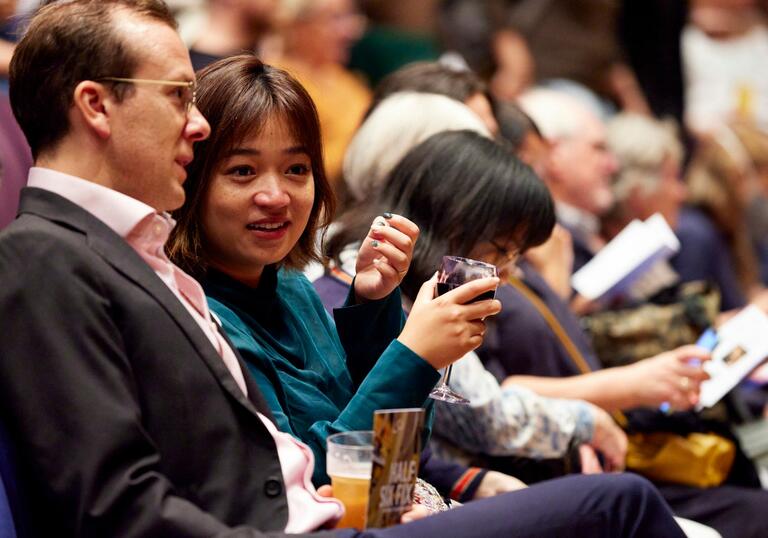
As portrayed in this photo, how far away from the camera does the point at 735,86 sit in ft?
21.8

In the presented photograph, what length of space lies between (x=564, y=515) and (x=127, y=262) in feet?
2.44

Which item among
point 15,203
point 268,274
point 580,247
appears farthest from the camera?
point 580,247

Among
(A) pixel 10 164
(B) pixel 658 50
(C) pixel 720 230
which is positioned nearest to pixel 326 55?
(C) pixel 720 230

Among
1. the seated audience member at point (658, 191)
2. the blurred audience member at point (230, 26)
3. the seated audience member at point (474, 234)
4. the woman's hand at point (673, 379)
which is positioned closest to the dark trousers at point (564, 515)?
the seated audience member at point (474, 234)

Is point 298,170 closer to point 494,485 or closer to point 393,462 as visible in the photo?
point 393,462

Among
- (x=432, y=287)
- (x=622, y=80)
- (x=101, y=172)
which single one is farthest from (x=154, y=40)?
(x=622, y=80)

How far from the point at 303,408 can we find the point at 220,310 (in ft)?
0.73

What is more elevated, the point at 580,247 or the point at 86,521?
the point at 86,521

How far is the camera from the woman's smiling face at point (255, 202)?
6.87 ft

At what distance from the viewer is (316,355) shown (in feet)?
7.31

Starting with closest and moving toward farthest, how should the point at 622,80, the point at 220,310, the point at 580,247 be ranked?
the point at 220,310 → the point at 580,247 → the point at 622,80

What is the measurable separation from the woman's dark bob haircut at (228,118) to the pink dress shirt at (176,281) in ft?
0.81

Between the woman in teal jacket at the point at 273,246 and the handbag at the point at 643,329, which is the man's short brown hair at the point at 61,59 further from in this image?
the handbag at the point at 643,329

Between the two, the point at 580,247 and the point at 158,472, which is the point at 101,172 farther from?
the point at 580,247
